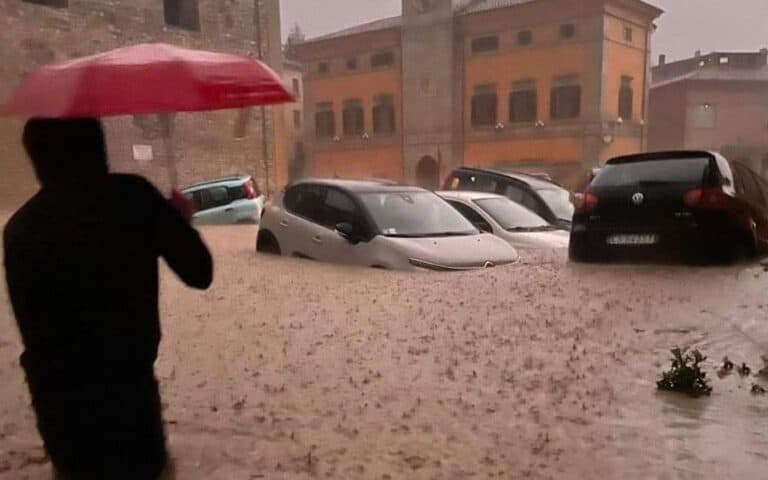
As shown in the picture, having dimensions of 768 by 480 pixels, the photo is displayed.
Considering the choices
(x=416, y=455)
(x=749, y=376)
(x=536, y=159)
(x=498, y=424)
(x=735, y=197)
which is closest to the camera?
(x=416, y=455)

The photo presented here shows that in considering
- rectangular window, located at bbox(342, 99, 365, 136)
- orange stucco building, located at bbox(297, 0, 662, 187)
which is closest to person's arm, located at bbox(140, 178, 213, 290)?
orange stucco building, located at bbox(297, 0, 662, 187)

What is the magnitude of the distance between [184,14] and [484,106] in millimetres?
14316

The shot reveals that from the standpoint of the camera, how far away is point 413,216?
306 inches

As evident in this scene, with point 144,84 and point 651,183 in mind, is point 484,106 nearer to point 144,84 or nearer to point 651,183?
point 651,183

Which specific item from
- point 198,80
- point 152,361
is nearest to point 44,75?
point 198,80

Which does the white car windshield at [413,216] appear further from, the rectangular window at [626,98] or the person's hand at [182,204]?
the rectangular window at [626,98]

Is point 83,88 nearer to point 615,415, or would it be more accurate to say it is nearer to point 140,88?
point 140,88

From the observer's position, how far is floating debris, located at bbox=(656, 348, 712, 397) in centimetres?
329

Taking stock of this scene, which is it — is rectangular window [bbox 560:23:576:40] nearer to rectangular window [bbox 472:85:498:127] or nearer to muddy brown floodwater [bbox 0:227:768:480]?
rectangular window [bbox 472:85:498:127]

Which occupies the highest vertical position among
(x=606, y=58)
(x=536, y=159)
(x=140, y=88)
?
(x=606, y=58)

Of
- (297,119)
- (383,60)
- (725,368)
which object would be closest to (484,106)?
(383,60)

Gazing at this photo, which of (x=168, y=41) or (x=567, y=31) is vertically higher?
(x=567, y=31)

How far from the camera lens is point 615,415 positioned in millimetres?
3076

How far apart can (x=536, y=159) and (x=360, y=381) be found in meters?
25.8
